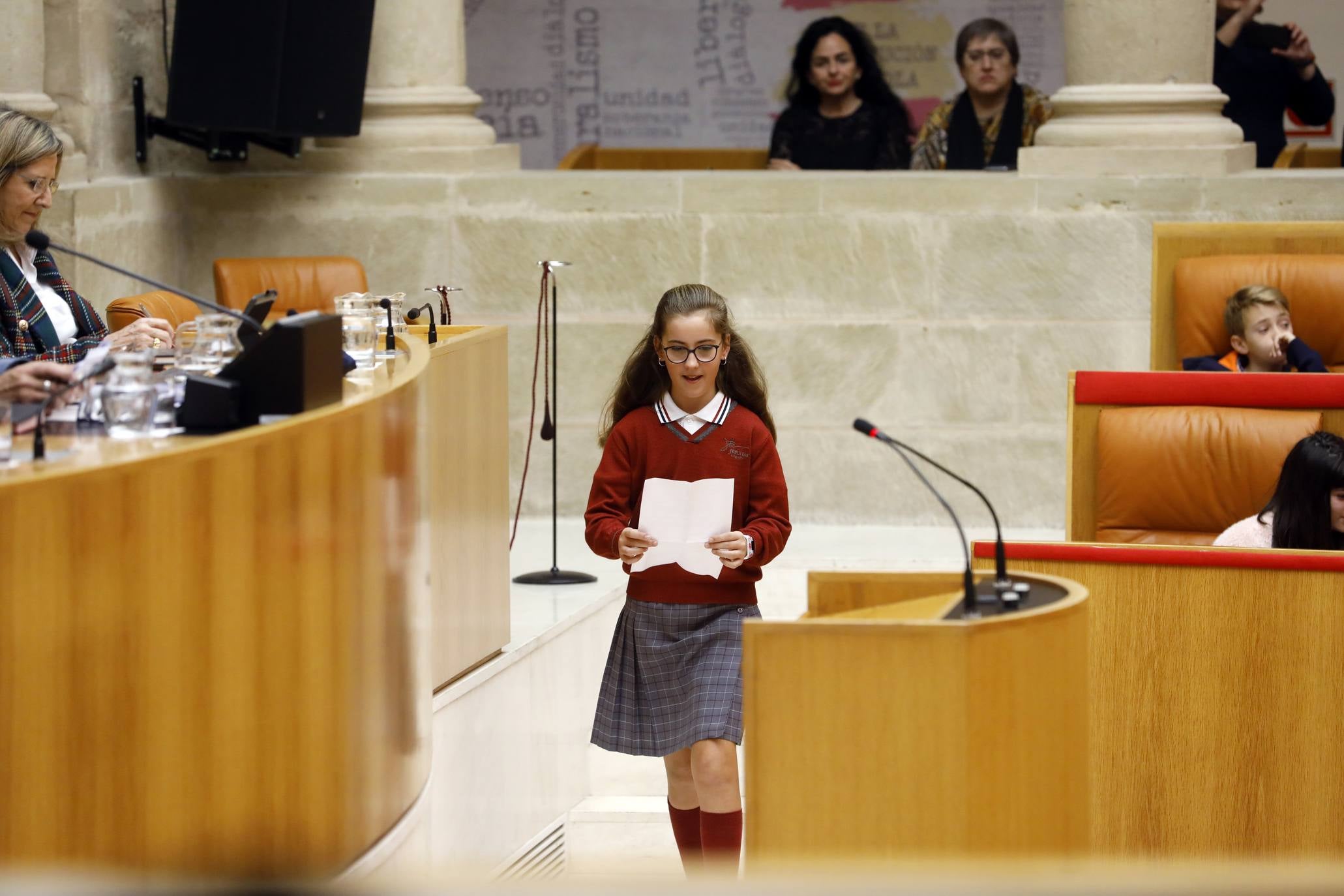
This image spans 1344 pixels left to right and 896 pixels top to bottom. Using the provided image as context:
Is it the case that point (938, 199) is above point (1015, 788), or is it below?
above

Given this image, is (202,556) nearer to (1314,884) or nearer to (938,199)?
(1314,884)

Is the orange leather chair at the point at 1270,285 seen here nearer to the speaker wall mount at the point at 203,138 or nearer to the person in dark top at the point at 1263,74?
the person in dark top at the point at 1263,74

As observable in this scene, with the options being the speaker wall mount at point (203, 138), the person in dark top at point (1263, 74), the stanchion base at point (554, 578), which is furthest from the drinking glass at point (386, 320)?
the person in dark top at point (1263, 74)

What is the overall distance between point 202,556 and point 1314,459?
2.49 meters

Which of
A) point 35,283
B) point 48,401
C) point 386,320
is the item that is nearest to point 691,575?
point 386,320

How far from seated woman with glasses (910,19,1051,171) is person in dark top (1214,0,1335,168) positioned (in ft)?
2.64

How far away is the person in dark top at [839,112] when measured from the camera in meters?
6.67

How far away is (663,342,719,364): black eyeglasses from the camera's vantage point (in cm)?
324

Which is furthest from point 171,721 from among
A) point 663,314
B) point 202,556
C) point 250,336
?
point 663,314

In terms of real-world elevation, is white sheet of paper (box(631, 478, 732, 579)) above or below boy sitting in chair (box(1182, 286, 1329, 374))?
below

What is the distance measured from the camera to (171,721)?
229 centimetres

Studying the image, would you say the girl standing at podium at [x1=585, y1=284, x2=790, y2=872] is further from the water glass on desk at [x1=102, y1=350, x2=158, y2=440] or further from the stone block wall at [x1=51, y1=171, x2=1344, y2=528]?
the stone block wall at [x1=51, y1=171, x2=1344, y2=528]

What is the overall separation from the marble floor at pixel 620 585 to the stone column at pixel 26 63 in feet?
6.77

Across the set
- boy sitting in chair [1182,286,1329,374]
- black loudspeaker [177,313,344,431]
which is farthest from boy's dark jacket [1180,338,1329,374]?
black loudspeaker [177,313,344,431]
